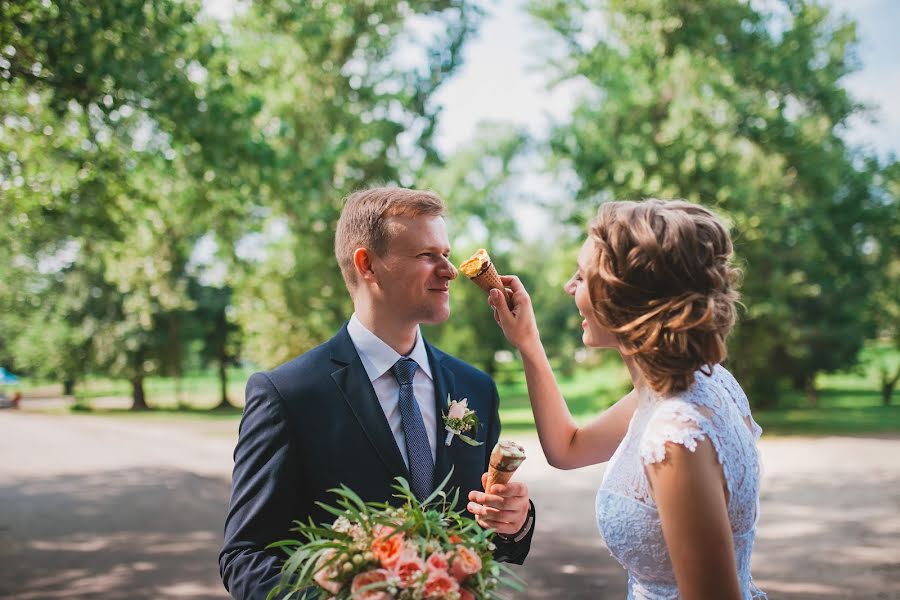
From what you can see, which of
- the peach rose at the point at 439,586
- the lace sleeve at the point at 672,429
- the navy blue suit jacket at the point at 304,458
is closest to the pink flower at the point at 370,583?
the peach rose at the point at 439,586

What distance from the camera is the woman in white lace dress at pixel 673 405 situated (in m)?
2.06

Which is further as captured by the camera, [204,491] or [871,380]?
[871,380]

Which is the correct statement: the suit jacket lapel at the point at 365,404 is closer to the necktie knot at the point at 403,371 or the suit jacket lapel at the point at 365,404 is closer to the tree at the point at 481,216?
the necktie knot at the point at 403,371

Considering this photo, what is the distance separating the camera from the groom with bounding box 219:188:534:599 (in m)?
2.66

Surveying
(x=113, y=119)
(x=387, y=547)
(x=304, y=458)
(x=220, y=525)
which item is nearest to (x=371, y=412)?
(x=304, y=458)

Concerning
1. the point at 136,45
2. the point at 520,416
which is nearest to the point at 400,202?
the point at 136,45

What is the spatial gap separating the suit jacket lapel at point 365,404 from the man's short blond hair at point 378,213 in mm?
373

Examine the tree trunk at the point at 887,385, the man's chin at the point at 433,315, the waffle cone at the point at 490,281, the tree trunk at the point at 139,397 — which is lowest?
the tree trunk at the point at 139,397

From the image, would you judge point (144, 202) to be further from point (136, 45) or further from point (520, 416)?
point (520, 416)

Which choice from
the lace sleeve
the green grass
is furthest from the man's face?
the green grass

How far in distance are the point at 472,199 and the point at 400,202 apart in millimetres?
39608

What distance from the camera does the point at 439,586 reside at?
1931 millimetres

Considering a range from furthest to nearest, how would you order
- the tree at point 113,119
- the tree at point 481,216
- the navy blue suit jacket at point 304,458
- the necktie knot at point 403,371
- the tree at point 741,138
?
the tree at point 481,216
the tree at point 741,138
the tree at point 113,119
the necktie knot at point 403,371
the navy blue suit jacket at point 304,458

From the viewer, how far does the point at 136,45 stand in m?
10.1
